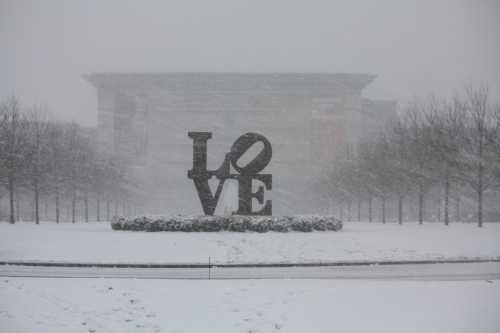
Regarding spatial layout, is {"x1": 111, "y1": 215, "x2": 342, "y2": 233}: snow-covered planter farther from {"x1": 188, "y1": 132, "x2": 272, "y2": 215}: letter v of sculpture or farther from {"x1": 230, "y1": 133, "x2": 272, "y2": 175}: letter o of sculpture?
{"x1": 230, "y1": 133, "x2": 272, "y2": 175}: letter o of sculpture

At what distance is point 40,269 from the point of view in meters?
13.9

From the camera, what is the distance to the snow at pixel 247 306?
27.7ft

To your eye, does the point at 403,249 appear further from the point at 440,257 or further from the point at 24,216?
the point at 24,216

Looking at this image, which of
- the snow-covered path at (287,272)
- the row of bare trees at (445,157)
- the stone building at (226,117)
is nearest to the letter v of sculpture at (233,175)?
the row of bare trees at (445,157)

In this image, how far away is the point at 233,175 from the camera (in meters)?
25.2

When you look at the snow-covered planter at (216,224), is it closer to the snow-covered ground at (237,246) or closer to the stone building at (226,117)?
the snow-covered ground at (237,246)

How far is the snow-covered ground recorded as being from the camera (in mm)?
16047

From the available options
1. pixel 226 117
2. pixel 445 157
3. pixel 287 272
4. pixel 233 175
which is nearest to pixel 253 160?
pixel 233 175

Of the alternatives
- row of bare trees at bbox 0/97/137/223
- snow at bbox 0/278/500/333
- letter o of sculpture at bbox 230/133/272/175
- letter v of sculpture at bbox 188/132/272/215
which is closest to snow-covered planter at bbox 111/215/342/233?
letter v of sculpture at bbox 188/132/272/215

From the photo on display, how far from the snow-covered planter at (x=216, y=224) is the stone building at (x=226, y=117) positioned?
226 ft

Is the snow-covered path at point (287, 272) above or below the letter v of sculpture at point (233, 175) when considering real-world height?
below

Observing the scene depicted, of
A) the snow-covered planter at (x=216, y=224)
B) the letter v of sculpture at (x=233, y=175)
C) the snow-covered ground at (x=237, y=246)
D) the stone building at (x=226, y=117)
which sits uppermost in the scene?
the stone building at (x=226, y=117)

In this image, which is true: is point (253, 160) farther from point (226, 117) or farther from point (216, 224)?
point (226, 117)

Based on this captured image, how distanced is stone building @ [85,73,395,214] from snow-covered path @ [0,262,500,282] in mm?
77219
